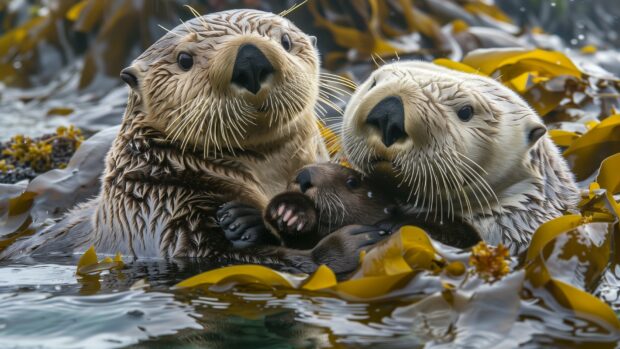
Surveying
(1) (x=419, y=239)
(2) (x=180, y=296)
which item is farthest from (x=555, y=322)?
(2) (x=180, y=296)

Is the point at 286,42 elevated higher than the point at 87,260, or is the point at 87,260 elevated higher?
the point at 286,42

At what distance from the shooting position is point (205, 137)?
174 inches

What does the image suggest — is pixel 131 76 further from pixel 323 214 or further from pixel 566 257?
pixel 566 257

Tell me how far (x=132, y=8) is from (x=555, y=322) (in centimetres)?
630

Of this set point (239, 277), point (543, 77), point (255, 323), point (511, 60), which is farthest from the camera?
point (543, 77)

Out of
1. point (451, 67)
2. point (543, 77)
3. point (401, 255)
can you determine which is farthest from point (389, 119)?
point (543, 77)

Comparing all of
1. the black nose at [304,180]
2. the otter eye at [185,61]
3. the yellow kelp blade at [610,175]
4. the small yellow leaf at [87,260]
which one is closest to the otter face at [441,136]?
the black nose at [304,180]

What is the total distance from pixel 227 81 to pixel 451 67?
74.3 inches

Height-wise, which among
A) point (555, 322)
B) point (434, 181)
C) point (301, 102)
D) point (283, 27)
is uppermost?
point (283, 27)

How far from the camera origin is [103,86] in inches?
344

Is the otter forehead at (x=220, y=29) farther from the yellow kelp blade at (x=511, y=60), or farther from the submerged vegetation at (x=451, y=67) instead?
the yellow kelp blade at (x=511, y=60)

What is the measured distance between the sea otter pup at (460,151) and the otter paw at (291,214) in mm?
331

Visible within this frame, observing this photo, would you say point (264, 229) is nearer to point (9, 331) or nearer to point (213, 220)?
point (213, 220)

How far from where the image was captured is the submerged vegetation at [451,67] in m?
3.17
